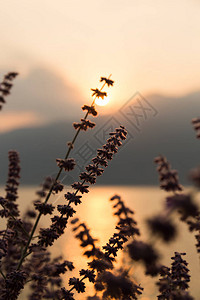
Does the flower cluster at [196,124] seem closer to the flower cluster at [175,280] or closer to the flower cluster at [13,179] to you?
the flower cluster at [175,280]

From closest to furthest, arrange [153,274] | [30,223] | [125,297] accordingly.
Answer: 1. [153,274]
2. [125,297]
3. [30,223]

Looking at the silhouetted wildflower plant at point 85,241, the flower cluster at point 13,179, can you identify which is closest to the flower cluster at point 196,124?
the silhouetted wildflower plant at point 85,241

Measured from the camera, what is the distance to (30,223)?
510 cm

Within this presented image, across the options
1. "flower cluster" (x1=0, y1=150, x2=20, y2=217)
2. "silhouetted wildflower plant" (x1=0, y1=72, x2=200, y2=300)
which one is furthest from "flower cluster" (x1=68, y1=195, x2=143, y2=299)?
"flower cluster" (x1=0, y1=150, x2=20, y2=217)

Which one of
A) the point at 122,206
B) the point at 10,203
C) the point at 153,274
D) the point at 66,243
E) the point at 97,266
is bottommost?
the point at 153,274

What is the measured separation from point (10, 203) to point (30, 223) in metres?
0.72

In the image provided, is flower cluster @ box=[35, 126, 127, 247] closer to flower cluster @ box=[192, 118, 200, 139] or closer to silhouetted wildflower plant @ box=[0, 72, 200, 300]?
silhouetted wildflower plant @ box=[0, 72, 200, 300]

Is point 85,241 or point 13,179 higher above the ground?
point 13,179

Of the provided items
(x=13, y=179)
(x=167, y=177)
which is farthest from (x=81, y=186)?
(x=167, y=177)

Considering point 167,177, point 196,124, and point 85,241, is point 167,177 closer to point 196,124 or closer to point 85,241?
point 196,124

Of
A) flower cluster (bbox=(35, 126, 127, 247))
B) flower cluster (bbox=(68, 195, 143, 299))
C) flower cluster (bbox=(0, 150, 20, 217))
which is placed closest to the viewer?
flower cluster (bbox=(68, 195, 143, 299))

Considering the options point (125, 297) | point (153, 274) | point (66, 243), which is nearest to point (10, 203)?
point (125, 297)

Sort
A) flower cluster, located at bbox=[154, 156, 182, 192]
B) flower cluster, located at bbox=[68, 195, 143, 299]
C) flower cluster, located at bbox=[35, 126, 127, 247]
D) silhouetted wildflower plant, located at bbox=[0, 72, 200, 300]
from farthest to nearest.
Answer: flower cluster, located at bbox=[35, 126, 127, 247]
flower cluster, located at bbox=[68, 195, 143, 299]
silhouetted wildflower plant, located at bbox=[0, 72, 200, 300]
flower cluster, located at bbox=[154, 156, 182, 192]

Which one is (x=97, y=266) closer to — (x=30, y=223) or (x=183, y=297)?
(x=183, y=297)
